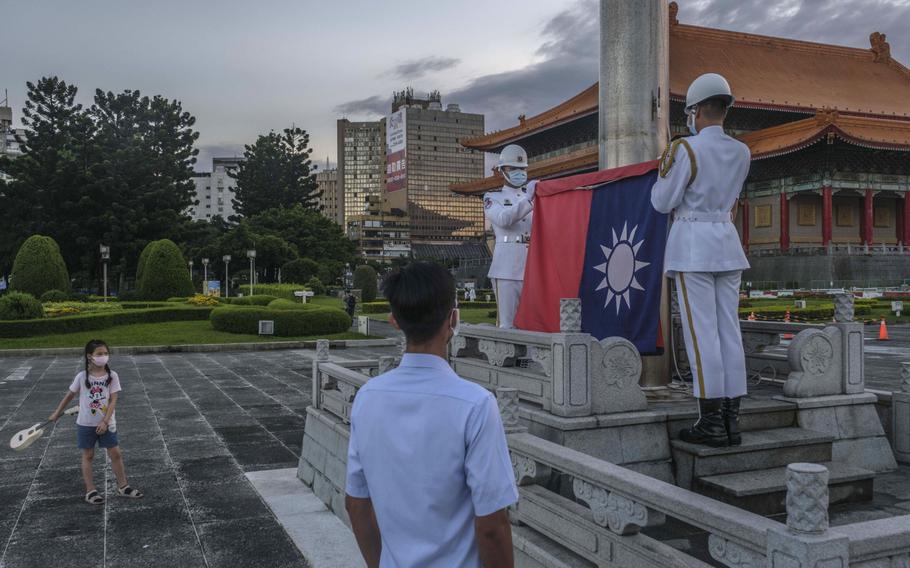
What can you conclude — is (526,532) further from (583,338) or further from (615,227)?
(615,227)

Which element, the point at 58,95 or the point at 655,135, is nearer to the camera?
the point at 655,135

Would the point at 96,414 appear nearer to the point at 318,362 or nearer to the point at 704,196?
the point at 318,362

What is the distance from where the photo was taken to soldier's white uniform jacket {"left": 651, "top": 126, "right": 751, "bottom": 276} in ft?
14.1

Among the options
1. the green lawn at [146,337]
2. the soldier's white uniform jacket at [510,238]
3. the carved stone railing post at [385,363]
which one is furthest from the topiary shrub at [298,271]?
the carved stone railing post at [385,363]

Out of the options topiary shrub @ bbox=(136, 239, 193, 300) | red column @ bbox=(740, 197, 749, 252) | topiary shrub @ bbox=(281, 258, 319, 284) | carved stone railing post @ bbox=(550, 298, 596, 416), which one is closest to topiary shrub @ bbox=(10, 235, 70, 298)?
topiary shrub @ bbox=(136, 239, 193, 300)

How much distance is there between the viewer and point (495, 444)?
73.5 inches

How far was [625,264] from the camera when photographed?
5.21 meters

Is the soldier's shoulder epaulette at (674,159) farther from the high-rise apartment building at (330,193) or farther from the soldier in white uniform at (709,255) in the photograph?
the high-rise apartment building at (330,193)

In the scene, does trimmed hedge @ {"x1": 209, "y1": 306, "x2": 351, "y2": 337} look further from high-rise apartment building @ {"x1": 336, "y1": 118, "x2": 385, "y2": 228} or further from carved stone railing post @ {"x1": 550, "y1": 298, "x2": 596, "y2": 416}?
high-rise apartment building @ {"x1": 336, "y1": 118, "x2": 385, "y2": 228}

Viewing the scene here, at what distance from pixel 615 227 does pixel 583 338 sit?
130 cm

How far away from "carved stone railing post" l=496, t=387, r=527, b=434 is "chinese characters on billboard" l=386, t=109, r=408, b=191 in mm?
126654

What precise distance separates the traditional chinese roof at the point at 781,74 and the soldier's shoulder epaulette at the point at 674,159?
1203 inches

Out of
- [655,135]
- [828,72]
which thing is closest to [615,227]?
[655,135]

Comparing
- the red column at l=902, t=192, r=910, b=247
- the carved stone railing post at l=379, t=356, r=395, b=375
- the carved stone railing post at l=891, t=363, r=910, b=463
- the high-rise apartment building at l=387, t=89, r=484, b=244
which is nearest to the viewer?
the carved stone railing post at l=891, t=363, r=910, b=463
